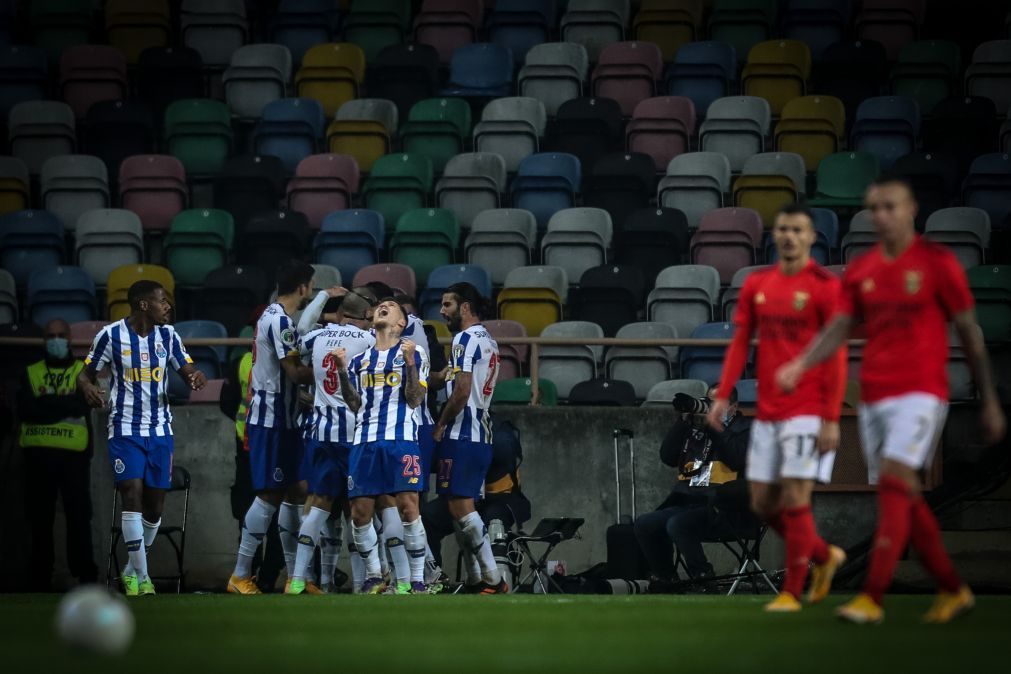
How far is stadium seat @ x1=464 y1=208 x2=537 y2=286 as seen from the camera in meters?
16.3

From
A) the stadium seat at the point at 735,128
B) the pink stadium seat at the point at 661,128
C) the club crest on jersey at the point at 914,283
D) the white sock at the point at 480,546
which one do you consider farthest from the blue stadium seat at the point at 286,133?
the club crest on jersey at the point at 914,283

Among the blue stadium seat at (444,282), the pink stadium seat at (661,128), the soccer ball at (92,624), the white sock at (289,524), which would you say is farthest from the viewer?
the pink stadium seat at (661,128)

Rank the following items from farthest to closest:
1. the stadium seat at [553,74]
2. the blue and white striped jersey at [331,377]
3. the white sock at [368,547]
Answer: the stadium seat at [553,74], the blue and white striped jersey at [331,377], the white sock at [368,547]

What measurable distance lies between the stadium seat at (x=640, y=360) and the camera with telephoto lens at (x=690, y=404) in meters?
2.36

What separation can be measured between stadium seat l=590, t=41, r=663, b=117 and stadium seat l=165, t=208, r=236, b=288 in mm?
4902

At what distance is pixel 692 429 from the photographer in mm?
12859

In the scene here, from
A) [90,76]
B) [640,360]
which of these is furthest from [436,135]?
[640,360]

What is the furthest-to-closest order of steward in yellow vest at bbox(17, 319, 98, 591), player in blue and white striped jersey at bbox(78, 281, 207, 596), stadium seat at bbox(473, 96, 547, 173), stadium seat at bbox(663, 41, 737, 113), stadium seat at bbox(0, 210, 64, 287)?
→ stadium seat at bbox(663, 41, 737, 113), stadium seat at bbox(473, 96, 547, 173), stadium seat at bbox(0, 210, 64, 287), steward in yellow vest at bbox(17, 319, 98, 591), player in blue and white striped jersey at bbox(78, 281, 207, 596)

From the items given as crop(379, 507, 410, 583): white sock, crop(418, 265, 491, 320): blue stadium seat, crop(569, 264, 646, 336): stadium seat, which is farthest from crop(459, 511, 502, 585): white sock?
crop(569, 264, 646, 336): stadium seat

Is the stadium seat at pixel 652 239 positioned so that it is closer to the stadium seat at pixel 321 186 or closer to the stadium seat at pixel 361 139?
the stadium seat at pixel 321 186

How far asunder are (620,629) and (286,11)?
1488 cm

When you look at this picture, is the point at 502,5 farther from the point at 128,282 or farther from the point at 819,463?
the point at 819,463

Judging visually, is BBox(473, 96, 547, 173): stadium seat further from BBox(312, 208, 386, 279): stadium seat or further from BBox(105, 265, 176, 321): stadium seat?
BBox(105, 265, 176, 321): stadium seat

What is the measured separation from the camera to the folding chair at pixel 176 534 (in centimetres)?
1372
